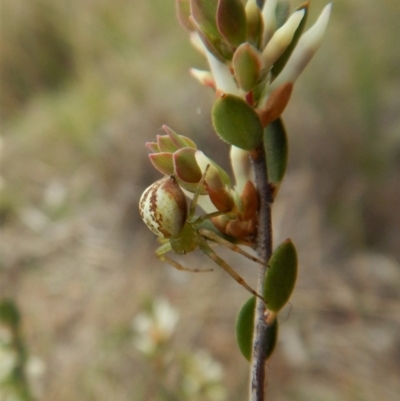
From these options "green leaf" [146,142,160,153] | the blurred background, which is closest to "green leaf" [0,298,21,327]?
the blurred background

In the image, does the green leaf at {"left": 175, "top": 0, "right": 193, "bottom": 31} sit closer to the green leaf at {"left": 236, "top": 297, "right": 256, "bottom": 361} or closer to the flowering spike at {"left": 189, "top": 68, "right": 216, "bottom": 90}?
the flowering spike at {"left": 189, "top": 68, "right": 216, "bottom": 90}

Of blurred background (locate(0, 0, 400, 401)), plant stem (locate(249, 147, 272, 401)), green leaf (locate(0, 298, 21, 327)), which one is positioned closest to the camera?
plant stem (locate(249, 147, 272, 401))

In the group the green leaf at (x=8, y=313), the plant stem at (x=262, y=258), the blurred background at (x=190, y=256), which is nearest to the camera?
the plant stem at (x=262, y=258)

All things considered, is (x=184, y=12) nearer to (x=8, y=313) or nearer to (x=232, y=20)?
(x=232, y=20)

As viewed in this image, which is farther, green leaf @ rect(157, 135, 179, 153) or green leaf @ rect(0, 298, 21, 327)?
green leaf @ rect(0, 298, 21, 327)

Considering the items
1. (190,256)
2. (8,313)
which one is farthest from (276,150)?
(190,256)

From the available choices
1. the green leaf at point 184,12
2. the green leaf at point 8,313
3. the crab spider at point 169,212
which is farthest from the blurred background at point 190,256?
the green leaf at point 184,12

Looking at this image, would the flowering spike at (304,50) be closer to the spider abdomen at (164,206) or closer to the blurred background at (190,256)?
the spider abdomen at (164,206)
